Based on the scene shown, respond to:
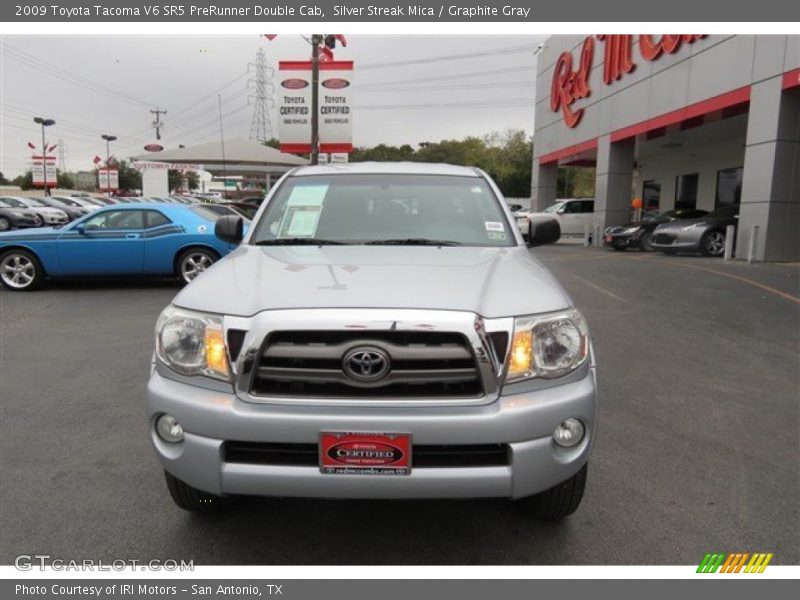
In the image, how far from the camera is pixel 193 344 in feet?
8.15

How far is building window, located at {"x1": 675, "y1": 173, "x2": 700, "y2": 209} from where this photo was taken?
23016mm

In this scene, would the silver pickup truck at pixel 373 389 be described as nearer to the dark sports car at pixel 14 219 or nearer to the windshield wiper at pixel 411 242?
the windshield wiper at pixel 411 242

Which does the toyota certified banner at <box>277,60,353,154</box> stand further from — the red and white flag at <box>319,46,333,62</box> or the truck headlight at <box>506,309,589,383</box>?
the truck headlight at <box>506,309,589,383</box>

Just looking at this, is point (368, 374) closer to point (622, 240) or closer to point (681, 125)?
point (622, 240)

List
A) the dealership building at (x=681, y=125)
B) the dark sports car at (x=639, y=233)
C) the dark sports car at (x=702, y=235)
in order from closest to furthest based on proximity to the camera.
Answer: the dealership building at (x=681, y=125) → the dark sports car at (x=702, y=235) → the dark sports car at (x=639, y=233)

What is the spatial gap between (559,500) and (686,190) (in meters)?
23.9

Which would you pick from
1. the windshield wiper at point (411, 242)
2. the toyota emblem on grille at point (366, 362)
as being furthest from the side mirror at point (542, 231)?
the toyota emblem on grille at point (366, 362)

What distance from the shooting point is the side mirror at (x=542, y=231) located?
4242 millimetres

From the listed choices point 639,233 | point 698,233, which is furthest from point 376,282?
point 639,233

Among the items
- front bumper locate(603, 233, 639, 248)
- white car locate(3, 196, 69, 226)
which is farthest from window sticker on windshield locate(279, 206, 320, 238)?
white car locate(3, 196, 69, 226)

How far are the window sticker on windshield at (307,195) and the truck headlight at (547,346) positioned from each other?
1.89 m

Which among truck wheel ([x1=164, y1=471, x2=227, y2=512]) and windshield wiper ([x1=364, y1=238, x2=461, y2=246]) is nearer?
truck wheel ([x1=164, y1=471, x2=227, y2=512])

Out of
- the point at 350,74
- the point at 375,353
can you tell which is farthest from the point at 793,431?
the point at 350,74

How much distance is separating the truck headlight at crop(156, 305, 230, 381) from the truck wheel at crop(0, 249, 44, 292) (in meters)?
8.69
